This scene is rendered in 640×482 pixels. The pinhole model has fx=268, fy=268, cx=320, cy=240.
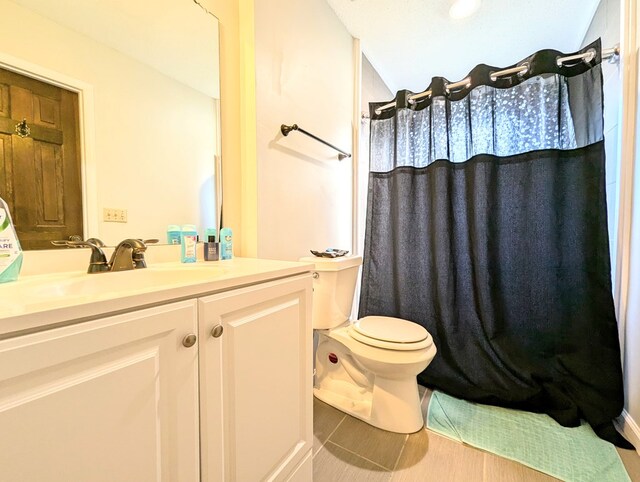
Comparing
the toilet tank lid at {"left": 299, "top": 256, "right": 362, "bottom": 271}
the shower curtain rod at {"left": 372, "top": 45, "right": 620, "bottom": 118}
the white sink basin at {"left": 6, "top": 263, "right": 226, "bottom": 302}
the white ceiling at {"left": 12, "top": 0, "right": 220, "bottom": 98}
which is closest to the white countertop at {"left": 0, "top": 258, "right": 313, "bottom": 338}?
the white sink basin at {"left": 6, "top": 263, "right": 226, "bottom": 302}

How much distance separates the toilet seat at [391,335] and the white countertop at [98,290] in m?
0.57

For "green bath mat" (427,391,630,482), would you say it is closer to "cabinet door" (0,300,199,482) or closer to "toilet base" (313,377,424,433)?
"toilet base" (313,377,424,433)

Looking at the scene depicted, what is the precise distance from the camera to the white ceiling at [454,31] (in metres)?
1.55

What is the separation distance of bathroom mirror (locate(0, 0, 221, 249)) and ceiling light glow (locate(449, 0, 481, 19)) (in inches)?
51.7

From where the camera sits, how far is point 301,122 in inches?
56.0

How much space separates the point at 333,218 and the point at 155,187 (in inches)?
40.8

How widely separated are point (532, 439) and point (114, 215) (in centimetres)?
193

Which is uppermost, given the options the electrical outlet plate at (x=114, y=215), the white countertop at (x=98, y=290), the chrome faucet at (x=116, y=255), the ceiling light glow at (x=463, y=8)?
the ceiling light glow at (x=463, y=8)

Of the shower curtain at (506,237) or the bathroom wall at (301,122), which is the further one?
the shower curtain at (506,237)

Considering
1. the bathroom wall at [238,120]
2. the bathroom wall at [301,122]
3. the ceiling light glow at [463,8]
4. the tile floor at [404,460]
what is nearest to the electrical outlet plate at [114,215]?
the bathroom wall at [238,120]

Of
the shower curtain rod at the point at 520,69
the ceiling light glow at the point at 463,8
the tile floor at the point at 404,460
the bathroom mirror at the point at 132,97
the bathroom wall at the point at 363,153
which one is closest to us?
the bathroom mirror at the point at 132,97

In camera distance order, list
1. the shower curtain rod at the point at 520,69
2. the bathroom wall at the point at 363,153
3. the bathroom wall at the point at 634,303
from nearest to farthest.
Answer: the bathroom wall at the point at 634,303 → the shower curtain rod at the point at 520,69 → the bathroom wall at the point at 363,153

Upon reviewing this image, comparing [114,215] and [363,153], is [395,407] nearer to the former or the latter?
[114,215]

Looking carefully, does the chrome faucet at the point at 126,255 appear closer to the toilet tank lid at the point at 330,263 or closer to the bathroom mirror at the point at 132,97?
the bathroom mirror at the point at 132,97
